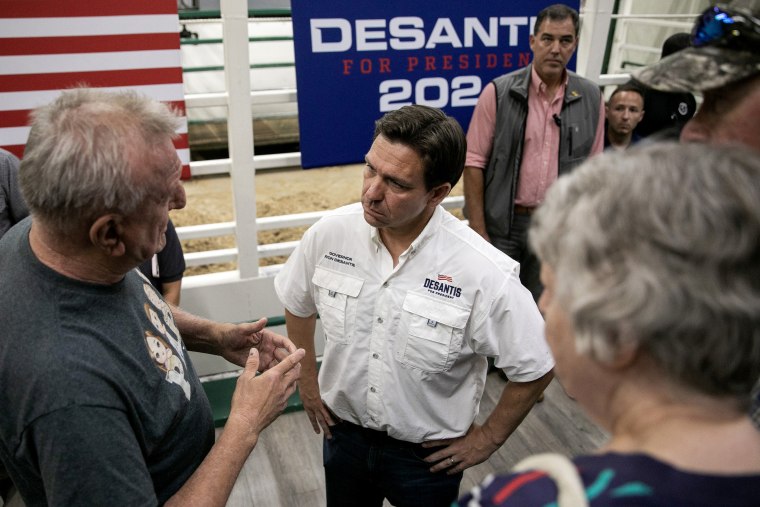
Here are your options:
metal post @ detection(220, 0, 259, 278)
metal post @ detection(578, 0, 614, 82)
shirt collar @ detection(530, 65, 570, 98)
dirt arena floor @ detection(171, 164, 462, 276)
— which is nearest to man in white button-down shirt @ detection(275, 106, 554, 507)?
metal post @ detection(220, 0, 259, 278)

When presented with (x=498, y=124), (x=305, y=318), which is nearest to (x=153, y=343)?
(x=305, y=318)

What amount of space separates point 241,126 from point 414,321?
175cm

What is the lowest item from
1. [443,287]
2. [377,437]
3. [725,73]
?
[377,437]

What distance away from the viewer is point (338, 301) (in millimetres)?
1710

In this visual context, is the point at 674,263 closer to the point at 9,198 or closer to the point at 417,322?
the point at 417,322

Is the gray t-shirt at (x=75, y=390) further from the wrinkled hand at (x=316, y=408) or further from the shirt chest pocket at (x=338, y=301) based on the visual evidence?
the wrinkled hand at (x=316, y=408)

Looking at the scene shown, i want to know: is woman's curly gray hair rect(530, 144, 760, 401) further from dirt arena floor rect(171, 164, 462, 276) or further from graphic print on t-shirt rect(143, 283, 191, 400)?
dirt arena floor rect(171, 164, 462, 276)

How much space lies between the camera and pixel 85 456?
39.8 inches

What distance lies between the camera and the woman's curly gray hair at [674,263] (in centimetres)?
60

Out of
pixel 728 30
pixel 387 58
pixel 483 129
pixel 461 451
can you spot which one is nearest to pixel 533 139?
pixel 483 129

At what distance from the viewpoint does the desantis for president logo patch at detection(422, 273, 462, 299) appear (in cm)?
159

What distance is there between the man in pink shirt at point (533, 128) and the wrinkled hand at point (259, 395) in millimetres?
1839

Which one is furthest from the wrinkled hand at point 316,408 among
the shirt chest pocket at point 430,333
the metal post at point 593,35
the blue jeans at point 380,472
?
the metal post at point 593,35

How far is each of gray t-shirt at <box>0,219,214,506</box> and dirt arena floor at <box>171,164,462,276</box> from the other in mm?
3771
